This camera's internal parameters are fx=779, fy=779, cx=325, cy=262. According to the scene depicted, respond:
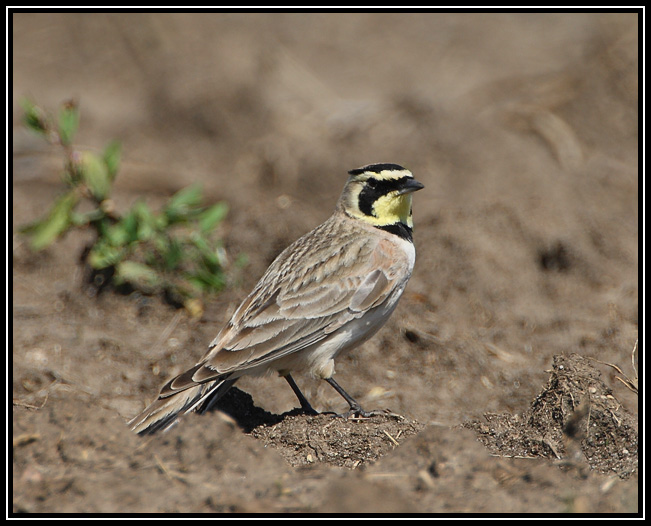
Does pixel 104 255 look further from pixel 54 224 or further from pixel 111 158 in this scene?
pixel 111 158

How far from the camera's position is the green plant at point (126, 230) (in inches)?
281

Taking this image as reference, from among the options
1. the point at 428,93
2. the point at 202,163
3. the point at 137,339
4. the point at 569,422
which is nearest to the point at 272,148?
the point at 202,163

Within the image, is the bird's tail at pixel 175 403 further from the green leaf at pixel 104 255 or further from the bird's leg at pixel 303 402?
the green leaf at pixel 104 255

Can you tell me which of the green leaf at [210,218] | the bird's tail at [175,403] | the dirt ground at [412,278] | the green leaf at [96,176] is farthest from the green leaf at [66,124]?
the bird's tail at [175,403]

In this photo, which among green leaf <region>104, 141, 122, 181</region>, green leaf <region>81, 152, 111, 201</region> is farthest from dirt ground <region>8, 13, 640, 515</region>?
green leaf <region>104, 141, 122, 181</region>

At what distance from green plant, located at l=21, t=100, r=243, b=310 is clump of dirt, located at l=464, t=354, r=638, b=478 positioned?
343 centimetres

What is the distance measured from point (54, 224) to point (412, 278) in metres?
3.61

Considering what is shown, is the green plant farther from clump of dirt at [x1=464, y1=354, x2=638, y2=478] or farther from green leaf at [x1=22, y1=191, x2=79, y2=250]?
clump of dirt at [x1=464, y1=354, x2=638, y2=478]

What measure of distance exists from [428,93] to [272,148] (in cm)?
365

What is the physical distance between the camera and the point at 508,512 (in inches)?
151

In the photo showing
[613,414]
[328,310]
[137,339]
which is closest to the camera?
[613,414]

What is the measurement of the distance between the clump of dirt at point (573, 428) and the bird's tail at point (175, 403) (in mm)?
1788

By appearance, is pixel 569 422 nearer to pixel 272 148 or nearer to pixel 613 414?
pixel 613 414

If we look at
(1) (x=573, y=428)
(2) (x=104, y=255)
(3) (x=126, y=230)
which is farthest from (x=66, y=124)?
(1) (x=573, y=428)
